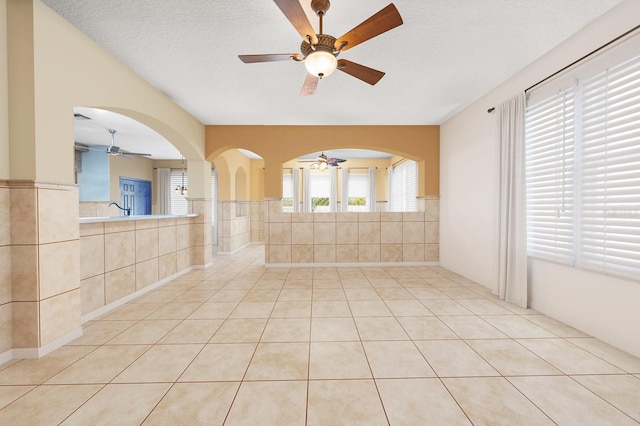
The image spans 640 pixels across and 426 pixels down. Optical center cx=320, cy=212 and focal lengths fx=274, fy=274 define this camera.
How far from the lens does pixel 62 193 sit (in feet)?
7.52

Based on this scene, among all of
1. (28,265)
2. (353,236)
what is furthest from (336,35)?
(353,236)

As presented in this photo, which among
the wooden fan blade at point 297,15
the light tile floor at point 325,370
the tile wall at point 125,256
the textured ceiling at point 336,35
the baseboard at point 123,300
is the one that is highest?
the textured ceiling at point 336,35

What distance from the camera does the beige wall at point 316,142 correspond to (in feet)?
17.3

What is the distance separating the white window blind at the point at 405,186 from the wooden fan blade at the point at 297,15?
507cm

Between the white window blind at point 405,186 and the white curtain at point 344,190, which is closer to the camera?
the white window blind at point 405,186

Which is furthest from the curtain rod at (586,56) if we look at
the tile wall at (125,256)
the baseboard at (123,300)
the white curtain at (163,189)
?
the white curtain at (163,189)

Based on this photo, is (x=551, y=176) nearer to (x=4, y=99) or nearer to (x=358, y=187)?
(x=4, y=99)

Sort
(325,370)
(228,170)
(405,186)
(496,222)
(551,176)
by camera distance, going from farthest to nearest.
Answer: (405,186) → (228,170) → (496,222) → (551,176) → (325,370)

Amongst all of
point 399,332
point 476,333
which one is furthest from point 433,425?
point 476,333

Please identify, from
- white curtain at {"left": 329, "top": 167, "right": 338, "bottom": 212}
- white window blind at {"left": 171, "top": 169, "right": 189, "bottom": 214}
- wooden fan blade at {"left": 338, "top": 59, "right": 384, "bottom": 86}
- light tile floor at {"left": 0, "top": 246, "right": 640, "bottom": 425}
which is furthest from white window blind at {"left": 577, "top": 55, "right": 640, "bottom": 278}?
white window blind at {"left": 171, "top": 169, "right": 189, "bottom": 214}

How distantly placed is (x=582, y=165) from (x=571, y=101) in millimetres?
645

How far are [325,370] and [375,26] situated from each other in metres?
2.46

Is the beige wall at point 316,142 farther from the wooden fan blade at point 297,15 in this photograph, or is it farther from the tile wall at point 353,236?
the wooden fan blade at point 297,15

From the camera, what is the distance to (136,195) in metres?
8.27
